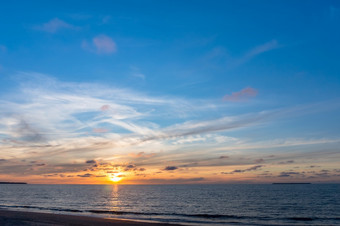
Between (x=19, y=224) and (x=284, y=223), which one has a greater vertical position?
(x=19, y=224)

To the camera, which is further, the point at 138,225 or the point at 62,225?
the point at 138,225

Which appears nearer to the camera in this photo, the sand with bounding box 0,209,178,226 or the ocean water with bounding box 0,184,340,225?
the sand with bounding box 0,209,178,226

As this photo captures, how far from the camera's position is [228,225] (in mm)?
41719

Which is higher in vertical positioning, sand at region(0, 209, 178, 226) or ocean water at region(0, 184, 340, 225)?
sand at region(0, 209, 178, 226)

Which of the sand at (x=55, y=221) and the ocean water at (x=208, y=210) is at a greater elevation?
the sand at (x=55, y=221)

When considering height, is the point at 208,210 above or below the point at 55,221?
below

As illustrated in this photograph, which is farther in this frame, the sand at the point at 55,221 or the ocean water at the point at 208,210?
the ocean water at the point at 208,210

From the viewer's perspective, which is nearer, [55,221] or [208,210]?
[55,221]

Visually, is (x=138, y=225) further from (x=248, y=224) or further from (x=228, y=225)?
(x=248, y=224)

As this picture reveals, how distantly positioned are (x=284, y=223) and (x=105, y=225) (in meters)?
28.3

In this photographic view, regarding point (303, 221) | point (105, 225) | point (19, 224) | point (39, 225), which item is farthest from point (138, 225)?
point (303, 221)

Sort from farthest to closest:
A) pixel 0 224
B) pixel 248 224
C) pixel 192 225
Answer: pixel 248 224
pixel 192 225
pixel 0 224

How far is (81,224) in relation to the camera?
3672cm

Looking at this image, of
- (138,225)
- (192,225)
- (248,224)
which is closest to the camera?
(138,225)
